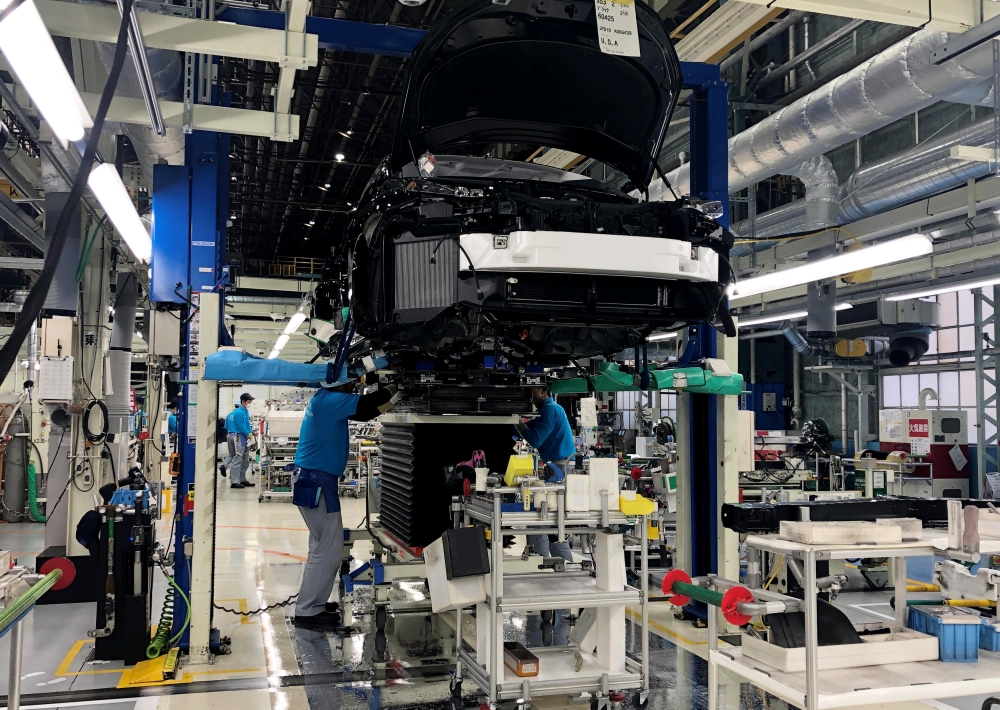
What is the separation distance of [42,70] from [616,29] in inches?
92.5

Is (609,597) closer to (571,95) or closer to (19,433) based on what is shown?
(571,95)

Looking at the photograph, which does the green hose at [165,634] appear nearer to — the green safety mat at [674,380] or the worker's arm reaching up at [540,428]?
the worker's arm reaching up at [540,428]

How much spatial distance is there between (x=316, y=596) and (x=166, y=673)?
1317mm

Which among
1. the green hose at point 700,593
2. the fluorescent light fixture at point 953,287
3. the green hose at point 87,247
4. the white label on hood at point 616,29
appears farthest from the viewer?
the fluorescent light fixture at point 953,287

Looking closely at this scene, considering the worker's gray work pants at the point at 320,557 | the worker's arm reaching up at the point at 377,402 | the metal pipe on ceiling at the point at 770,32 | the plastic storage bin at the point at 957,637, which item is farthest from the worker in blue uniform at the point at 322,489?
the metal pipe on ceiling at the point at 770,32

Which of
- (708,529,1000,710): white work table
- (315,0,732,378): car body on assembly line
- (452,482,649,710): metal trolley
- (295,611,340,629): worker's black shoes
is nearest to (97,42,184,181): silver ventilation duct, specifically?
(315,0,732,378): car body on assembly line

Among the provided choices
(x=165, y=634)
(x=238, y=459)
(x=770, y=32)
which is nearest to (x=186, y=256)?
(x=165, y=634)

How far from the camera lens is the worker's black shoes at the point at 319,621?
539 centimetres

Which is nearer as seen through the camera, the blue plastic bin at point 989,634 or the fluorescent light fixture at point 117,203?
the blue plastic bin at point 989,634

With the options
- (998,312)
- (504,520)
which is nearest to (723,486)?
(504,520)

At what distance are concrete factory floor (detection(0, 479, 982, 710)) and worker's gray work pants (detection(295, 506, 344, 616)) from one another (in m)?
0.21

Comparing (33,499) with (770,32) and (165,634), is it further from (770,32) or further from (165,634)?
(770,32)

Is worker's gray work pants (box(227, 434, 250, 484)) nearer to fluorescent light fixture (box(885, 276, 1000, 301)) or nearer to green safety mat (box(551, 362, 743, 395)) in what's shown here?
green safety mat (box(551, 362, 743, 395))

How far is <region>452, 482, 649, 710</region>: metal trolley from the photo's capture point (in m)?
3.47
